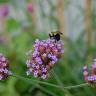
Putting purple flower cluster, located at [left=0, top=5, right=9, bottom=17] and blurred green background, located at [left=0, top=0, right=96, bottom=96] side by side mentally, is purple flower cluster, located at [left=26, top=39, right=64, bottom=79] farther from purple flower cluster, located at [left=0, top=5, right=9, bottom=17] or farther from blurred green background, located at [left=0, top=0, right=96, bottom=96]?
purple flower cluster, located at [left=0, top=5, right=9, bottom=17]

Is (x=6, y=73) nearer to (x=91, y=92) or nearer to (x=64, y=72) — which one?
(x=91, y=92)

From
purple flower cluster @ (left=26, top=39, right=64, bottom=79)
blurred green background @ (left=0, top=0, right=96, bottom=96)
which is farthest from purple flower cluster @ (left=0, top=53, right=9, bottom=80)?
blurred green background @ (left=0, top=0, right=96, bottom=96)

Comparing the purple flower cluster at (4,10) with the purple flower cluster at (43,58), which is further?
the purple flower cluster at (4,10)

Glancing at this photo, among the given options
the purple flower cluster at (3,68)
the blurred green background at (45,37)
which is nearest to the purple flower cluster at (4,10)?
the blurred green background at (45,37)

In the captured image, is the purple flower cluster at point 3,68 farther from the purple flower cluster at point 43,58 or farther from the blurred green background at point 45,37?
the blurred green background at point 45,37

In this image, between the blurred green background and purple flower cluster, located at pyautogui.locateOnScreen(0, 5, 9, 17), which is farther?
purple flower cluster, located at pyautogui.locateOnScreen(0, 5, 9, 17)

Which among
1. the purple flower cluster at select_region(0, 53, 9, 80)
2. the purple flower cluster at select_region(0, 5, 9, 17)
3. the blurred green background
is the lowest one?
the purple flower cluster at select_region(0, 53, 9, 80)

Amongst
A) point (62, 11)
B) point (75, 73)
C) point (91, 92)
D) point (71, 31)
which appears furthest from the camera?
point (71, 31)

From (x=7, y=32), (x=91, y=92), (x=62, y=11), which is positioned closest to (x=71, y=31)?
(x=62, y=11)

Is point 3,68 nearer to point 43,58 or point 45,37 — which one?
point 43,58
